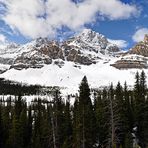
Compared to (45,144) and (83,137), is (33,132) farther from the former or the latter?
(83,137)

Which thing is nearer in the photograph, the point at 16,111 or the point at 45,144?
the point at 45,144

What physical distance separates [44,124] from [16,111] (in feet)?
52.0

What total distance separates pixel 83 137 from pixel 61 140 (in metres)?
16.5

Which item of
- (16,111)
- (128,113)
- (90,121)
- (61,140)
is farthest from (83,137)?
(16,111)

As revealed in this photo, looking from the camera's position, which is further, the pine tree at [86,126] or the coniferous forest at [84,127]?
the coniferous forest at [84,127]

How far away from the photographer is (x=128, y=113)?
86250mm

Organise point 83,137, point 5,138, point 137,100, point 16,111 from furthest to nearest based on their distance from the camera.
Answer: point 16,111, point 137,100, point 5,138, point 83,137

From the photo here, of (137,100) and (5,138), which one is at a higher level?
(137,100)

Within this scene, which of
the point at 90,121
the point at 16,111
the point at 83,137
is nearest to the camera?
the point at 83,137

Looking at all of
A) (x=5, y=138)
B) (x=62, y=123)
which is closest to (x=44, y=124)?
(x=62, y=123)

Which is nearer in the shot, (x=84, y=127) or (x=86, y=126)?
(x=84, y=127)

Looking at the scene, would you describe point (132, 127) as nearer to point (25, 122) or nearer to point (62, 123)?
point (62, 123)

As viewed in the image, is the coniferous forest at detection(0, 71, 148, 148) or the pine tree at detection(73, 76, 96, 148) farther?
the coniferous forest at detection(0, 71, 148, 148)

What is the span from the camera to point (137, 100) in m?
89.3
